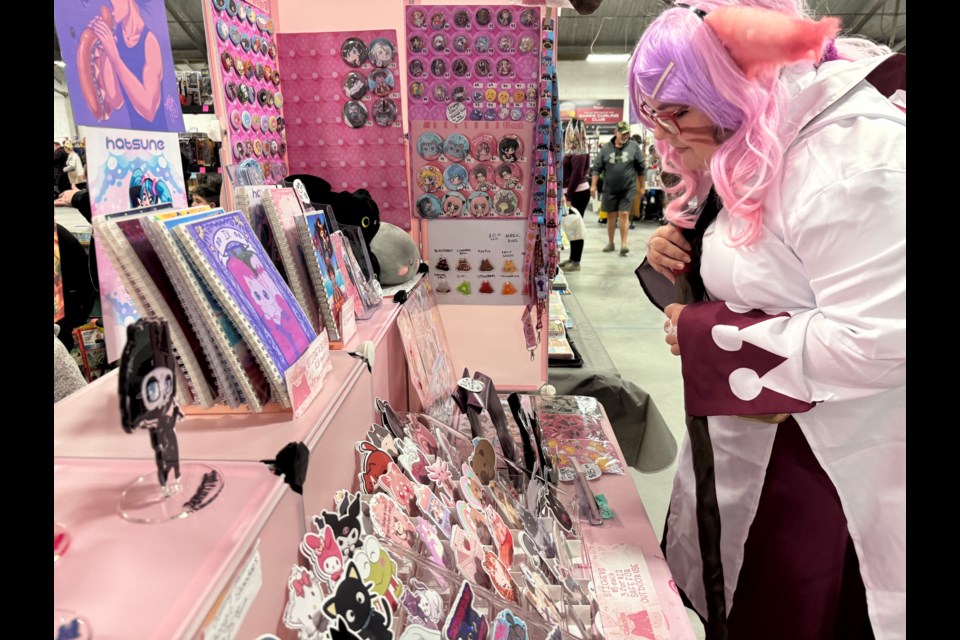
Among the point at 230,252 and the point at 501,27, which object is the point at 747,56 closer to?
the point at 230,252

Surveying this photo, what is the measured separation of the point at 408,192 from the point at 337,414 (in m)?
1.71

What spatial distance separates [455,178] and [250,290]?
173 cm

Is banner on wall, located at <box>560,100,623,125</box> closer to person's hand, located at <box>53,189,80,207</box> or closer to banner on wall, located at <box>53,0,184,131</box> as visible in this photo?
person's hand, located at <box>53,189,80,207</box>

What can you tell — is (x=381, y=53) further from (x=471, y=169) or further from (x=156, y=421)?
(x=156, y=421)

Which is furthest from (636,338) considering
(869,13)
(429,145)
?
(869,13)

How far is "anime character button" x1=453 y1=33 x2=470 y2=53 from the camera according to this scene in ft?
7.38

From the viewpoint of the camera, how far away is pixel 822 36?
0.91 metres

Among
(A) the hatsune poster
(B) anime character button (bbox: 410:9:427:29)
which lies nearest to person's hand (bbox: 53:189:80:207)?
(A) the hatsune poster

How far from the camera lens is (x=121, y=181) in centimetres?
101

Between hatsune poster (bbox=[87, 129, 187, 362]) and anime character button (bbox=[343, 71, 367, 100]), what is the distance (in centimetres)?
127

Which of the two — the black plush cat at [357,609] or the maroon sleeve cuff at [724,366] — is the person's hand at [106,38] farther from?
the maroon sleeve cuff at [724,366]

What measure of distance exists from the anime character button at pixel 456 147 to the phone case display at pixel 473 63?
0.23ft

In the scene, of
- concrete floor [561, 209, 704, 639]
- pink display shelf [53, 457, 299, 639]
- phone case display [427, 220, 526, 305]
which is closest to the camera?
pink display shelf [53, 457, 299, 639]
